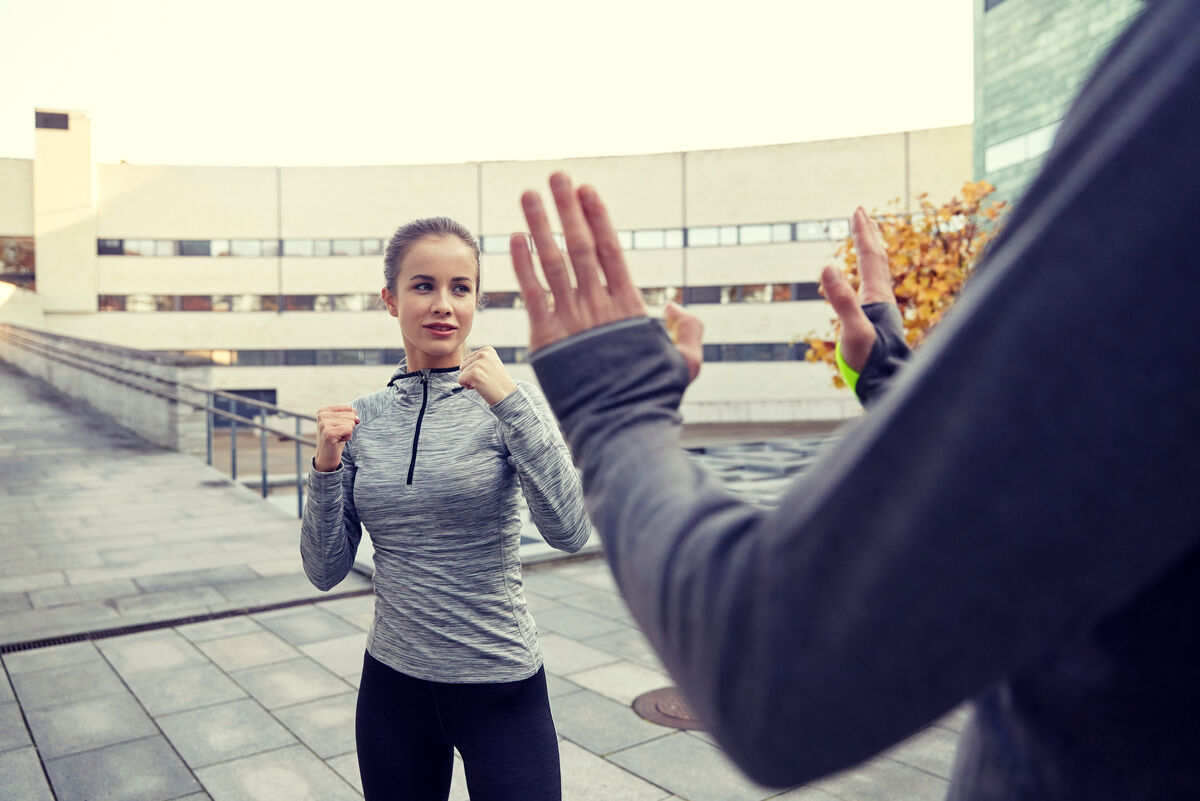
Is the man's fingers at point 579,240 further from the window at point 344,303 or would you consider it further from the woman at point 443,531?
the window at point 344,303

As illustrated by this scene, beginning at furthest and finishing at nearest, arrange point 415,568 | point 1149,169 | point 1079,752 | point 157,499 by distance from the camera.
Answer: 1. point 157,499
2. point 415,568
3. point 1079,752
4. point 1149,169

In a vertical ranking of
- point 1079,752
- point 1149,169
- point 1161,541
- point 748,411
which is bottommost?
point 748,411

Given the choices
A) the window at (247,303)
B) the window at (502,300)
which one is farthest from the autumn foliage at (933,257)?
the window at (247,303)

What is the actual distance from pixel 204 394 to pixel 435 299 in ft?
48.0

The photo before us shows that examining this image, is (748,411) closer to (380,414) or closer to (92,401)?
(92,401)

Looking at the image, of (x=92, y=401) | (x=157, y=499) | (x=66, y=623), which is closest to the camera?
(x=66, y=623)

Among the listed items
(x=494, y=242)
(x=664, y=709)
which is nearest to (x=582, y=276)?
(x=664, y=709)

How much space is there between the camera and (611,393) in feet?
2.41

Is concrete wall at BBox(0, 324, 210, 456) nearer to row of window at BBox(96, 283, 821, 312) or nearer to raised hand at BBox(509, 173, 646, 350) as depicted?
row of window at BBox(96, 283, 821, 312)

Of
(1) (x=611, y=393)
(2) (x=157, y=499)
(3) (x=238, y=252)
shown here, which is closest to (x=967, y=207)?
(2) (x=157, y=499)

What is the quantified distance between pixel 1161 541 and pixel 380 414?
7.34 ft

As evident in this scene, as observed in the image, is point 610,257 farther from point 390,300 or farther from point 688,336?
point 390,300

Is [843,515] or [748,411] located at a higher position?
[843,515]

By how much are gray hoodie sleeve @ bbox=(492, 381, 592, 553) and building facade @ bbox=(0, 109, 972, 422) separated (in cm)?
3292
